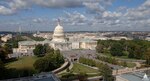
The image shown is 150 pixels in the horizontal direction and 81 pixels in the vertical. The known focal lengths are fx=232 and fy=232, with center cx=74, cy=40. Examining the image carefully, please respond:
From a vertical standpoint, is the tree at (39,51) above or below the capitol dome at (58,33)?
below

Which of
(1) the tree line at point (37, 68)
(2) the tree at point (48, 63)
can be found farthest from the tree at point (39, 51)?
(2) the tree at point (48, 63)

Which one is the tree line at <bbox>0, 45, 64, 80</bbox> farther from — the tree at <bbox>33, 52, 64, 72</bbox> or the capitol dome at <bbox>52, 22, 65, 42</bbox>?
the capitol dome at <bbox>52, 22, 65, 42</bbox>

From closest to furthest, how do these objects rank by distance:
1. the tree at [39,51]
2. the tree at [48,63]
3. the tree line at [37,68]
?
1. the tree line at [37,68]
2. the tree at [48,63]
3. the tree at [39,51]

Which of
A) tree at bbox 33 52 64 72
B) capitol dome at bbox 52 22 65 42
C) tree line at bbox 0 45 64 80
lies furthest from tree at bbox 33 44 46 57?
capitol dome at bbox 52 22 65 42

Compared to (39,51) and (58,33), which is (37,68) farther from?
(58,33)

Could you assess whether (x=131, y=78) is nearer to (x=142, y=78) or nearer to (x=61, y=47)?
(x=142, y=78)

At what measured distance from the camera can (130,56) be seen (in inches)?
2928

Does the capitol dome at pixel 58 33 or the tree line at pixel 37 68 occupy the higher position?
the capitol dome at pixel 58 33

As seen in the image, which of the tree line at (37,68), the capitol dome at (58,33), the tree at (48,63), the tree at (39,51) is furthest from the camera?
the capitol dome at (58,33)

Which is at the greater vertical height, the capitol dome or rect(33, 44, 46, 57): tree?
the capitol dome

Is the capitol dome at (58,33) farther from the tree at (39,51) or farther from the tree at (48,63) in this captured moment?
the tree at (48,63)

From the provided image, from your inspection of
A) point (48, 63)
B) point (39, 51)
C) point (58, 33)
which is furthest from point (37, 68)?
point (58, 33)

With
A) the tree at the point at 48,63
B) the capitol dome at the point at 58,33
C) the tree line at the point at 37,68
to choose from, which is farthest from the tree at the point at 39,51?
the capitol dome at the point at 58,33

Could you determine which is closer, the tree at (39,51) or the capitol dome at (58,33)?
the tree at (39,51)
